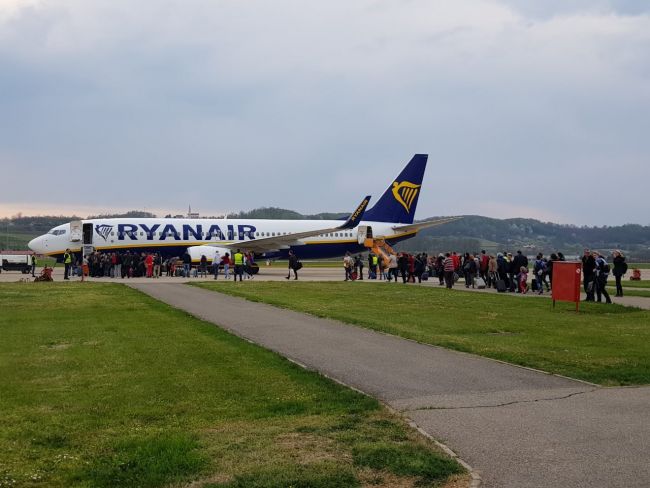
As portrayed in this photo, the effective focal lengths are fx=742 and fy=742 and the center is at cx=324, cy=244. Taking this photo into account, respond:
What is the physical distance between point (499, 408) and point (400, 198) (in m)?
48.8

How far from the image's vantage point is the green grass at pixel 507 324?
473 inches

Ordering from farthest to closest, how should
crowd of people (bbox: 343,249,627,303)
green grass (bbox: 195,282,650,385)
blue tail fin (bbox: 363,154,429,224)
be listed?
blue tail fin (bbox: 363,154,429,224)
crowd of people (bbox: 343,249,627,303)
green grass (bbox: 195,282,650,385)

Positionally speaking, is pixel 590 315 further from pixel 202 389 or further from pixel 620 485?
pixel 620 485

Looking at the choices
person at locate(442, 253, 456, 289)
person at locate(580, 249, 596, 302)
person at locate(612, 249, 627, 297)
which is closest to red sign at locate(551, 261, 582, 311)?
person at locate(580, 249, 596, 302)

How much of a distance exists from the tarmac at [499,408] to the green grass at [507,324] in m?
0.88

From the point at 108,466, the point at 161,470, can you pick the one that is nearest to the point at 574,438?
the point at 161,470

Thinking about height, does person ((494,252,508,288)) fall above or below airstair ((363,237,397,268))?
below

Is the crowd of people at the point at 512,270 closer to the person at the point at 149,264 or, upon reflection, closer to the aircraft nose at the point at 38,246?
the person at the point at 149,264

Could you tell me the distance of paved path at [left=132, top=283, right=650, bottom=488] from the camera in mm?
6152

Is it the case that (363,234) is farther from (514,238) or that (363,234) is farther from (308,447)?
(514,238)

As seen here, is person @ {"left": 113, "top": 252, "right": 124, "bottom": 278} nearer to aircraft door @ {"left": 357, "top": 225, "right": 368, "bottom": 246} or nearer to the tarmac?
aircraft door @ {"left": 357, "top": 225, "right": 368, "bottom": 246}

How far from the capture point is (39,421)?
7.84 meters

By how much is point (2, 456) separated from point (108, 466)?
1.06 meters

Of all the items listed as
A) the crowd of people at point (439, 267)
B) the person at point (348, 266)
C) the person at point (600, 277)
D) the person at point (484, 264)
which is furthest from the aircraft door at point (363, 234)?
the person at point (600, 277)
